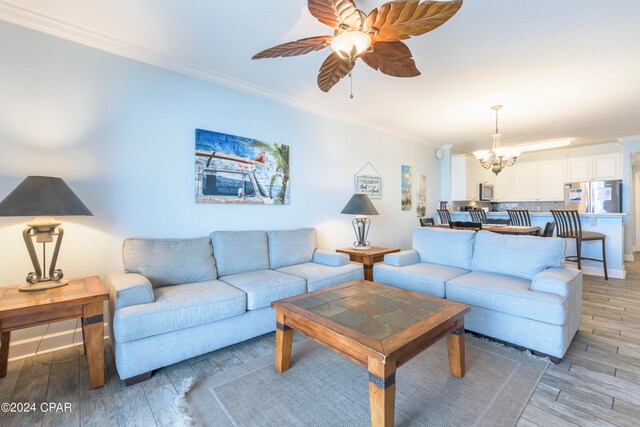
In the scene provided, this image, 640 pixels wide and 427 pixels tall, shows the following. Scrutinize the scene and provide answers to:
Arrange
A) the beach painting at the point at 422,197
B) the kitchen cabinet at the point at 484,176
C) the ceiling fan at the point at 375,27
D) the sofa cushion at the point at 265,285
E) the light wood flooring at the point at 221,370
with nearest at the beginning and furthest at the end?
the ceiling fan at the point at 375,27 < the light wood flooring at the point at 221,370 < the sofa cushion at the point at 265,285 < the beach painting at the point at 422,197 < the kitchen cabinet at the point at 484,176

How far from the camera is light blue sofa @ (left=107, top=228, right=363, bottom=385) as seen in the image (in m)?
1.80

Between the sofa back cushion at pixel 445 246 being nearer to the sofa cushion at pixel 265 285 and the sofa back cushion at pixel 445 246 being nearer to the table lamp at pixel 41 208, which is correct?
the sofa cushion at pixel 265 285

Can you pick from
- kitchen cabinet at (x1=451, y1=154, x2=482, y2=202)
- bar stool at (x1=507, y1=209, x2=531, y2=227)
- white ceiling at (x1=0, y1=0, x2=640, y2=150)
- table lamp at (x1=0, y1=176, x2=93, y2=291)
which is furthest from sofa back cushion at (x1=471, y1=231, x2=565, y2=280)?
table lamp at (x1=0, y1=176, x2=93, y2=291)

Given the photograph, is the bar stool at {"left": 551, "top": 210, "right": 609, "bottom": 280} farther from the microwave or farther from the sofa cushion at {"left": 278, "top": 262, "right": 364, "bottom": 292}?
the sofa cushion at {"left": 278, "top": 262, "right": 364, "bottom": 292}

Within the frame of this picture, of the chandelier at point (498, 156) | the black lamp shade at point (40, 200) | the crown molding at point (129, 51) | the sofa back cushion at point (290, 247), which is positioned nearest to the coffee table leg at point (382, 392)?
the sofa back cushion at point (290, 247)

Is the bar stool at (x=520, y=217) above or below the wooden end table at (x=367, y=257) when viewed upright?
above

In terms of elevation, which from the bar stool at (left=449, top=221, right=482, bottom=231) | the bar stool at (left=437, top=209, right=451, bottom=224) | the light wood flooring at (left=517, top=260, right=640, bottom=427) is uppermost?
the bar stool at (left=437, top=209, right=451, bottom=224)

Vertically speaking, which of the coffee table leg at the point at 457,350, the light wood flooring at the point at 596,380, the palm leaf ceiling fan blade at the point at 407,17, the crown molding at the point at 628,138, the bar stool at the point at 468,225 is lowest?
the light wood flooring at the point at 596,380

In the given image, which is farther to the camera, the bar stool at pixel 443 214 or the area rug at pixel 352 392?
the bar stool at pixel 443 214

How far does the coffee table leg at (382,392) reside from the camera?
127cm

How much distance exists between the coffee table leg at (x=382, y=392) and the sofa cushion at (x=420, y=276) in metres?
1.49

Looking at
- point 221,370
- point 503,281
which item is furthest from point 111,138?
point 503,281

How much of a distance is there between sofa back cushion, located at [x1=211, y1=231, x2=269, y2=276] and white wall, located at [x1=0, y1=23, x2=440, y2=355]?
25cm

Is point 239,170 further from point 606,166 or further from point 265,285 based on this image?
point 606,166
